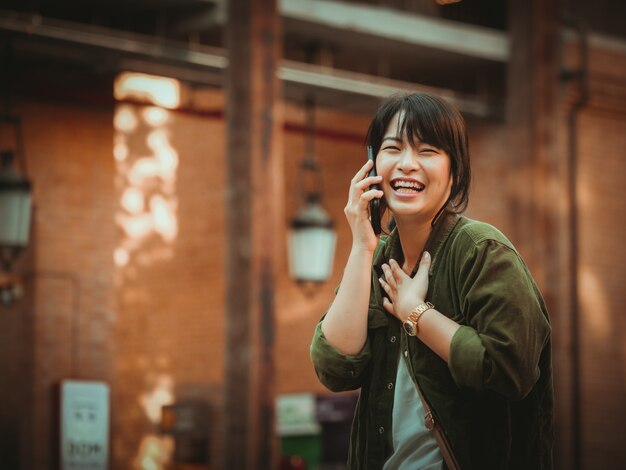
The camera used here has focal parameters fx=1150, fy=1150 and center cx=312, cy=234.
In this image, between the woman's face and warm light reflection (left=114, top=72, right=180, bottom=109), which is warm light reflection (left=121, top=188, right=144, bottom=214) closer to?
warm light reflection (left=114, top=72, right=180, bottom=109)

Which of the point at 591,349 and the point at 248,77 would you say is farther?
the point at 591,349

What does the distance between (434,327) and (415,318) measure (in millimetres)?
55

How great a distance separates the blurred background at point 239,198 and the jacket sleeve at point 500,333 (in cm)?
621

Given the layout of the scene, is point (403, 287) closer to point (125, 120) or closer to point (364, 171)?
point (364, 171)

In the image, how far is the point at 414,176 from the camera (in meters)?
2.45

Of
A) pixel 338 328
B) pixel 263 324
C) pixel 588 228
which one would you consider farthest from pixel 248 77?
pixel 338 328

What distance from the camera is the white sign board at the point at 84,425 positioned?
10.0 meters

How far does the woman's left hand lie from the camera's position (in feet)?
7.83

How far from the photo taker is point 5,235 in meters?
8.49

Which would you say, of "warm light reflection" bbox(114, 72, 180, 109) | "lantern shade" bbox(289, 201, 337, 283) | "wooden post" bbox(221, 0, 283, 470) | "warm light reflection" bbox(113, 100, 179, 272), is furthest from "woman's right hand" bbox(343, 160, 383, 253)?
"warm light reflection" bbox(113, 100, 179, 272)

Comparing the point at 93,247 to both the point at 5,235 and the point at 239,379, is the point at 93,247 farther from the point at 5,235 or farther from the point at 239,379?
the point at 239,379

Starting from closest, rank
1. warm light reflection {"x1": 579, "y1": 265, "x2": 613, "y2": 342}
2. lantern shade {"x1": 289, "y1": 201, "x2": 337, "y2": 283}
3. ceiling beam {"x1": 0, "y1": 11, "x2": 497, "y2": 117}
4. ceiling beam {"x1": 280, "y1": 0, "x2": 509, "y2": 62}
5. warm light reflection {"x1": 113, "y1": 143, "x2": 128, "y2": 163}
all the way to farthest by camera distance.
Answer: ceiling beam {"x1": 0, "y1": 11, "x2": 497, "y2": 117} → lantern shade {"x1": 289, "y1": 201, "x2": 337, "y2": 283} → ceiling beam {"x1": 280, "y1": 0, "x2": 509, "y2": 62} → warm light reflection {"x1": 113, "y1": 143, "x2": 128, "y2": 163} → warm light reflection {"x1": 579, "y1": 265, "x2": 613, "y2": 342}

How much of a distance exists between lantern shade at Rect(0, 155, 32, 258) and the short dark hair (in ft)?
20.9

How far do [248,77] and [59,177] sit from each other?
2.47m
